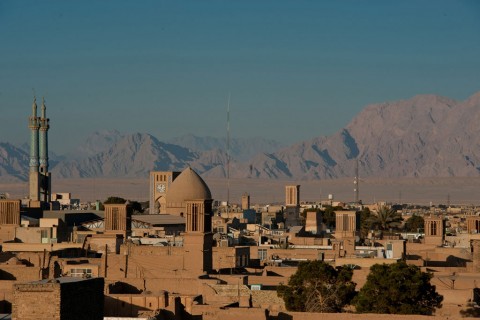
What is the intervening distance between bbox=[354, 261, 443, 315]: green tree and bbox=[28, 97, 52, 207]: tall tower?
57.9 m

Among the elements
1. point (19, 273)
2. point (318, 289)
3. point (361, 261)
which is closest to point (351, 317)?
point (318, 289)

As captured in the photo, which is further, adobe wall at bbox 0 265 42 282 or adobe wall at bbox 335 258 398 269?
Answer: adobe wall at bbox 335 258 398 269

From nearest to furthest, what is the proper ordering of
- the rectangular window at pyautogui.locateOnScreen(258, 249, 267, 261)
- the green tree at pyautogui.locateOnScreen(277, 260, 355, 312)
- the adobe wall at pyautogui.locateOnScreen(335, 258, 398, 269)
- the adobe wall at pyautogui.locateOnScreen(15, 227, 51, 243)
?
the green tree at pyautogui.locateOnScreen(277, 260, 355, 312) → the adobe wall at pyautogui.locateOnScreen(335, 258, 398, 269) → the rectangular window at pyautogui.locateOnScreen(258, 249, 267, 261) → the adobe wall at pyautogui.locateOnScreen(15, 227, 51, 243)

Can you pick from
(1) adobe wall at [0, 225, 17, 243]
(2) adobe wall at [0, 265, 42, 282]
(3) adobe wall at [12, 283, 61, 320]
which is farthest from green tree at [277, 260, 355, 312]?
(1) adobe wall at [0, 225, 17, 243]

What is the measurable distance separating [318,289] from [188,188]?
26837 millimetres

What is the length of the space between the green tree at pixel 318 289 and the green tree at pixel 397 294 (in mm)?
427

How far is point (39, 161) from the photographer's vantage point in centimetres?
9281

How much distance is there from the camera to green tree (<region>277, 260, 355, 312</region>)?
94.2 ft

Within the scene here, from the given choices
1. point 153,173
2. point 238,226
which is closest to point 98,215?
point 238,226

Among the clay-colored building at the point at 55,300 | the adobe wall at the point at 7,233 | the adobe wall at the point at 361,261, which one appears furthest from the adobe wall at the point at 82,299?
the adobe wall at the point at 7,233

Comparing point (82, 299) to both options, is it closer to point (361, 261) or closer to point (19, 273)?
point (19, 273)

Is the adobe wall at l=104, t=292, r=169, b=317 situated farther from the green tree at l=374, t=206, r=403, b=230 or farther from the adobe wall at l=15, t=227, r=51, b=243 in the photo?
the green tree at l=374, t=206, r=403, b=230

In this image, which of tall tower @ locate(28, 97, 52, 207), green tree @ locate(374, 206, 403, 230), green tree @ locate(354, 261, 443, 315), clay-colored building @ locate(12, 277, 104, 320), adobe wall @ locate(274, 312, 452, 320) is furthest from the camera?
tall tower @ locate(28, 97, 52, 207)

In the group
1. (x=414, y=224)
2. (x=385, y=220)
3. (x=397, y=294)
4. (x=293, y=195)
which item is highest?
(x=293, y=195)
